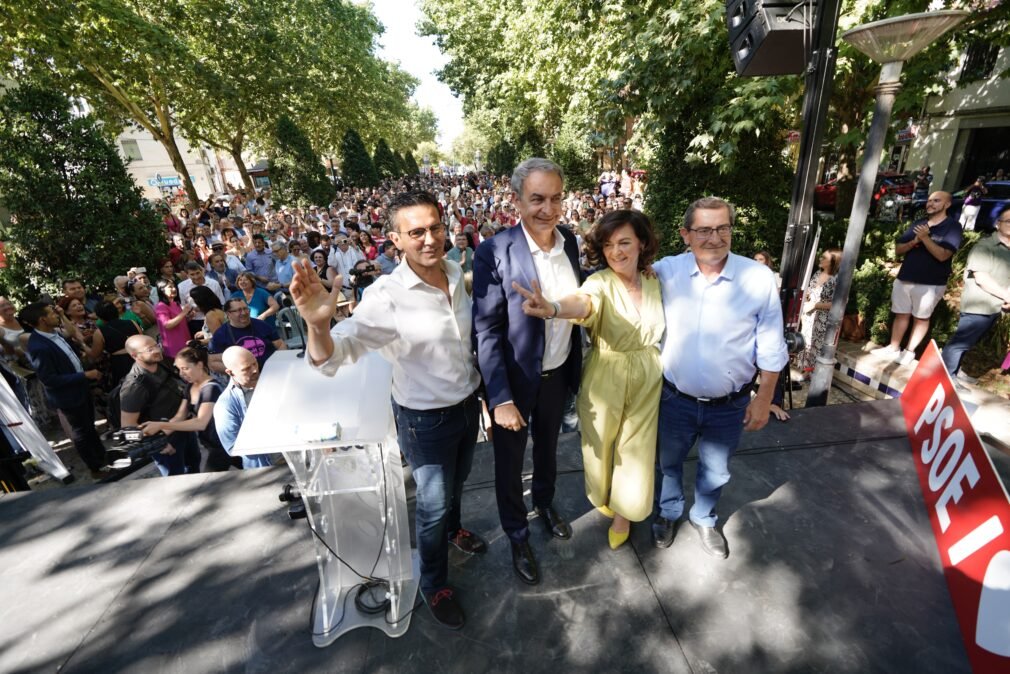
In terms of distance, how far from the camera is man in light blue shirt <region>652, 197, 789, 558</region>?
6.92ft

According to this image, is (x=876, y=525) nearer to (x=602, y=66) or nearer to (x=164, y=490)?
(x=164, y=490)

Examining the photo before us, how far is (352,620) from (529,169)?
7.34ft

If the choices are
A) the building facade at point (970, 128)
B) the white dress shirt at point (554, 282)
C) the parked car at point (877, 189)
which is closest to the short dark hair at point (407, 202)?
the white dress shirt at point (554, 282)

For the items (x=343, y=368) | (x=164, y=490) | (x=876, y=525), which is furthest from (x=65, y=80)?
(x=876, y=525)

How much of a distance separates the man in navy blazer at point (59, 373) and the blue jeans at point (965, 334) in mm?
7843

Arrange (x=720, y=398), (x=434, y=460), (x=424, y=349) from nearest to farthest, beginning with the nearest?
(x=424, y=349)
(x=434, y=460)
(x=720, y=398)

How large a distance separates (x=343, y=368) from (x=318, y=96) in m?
26.3

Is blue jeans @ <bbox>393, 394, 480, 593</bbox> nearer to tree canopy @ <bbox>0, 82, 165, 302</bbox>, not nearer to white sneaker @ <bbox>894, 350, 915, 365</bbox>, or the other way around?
white sneaker @ <bbox>894, 350, 915, 365</bbox>

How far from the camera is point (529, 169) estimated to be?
1993 mm

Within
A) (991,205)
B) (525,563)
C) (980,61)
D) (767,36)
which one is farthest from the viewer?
(980,61)

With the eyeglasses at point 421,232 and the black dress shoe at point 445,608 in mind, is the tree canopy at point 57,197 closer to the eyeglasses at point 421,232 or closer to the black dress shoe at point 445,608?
the eyeglasses at point 421,232

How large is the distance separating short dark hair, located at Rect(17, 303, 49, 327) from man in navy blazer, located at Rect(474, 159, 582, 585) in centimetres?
A: 445

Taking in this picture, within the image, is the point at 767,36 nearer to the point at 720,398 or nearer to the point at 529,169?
the point at 529,169

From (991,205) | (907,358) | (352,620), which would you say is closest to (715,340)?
(352,620)
